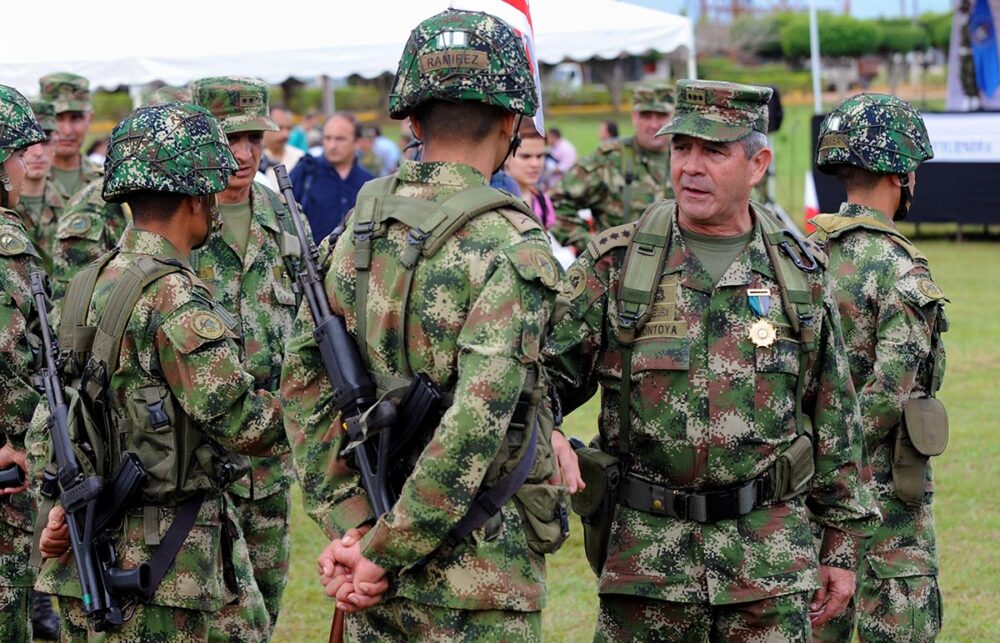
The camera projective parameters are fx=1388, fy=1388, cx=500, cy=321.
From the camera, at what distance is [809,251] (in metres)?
4.37

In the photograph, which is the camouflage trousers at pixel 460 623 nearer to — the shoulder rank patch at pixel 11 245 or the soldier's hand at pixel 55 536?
the soldier's hand at pixel 55 536

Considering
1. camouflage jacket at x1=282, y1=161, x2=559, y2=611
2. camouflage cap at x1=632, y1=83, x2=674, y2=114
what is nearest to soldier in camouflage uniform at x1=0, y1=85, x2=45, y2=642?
camouflage jacket at x1=282, y1=161, x2=559, y2=611

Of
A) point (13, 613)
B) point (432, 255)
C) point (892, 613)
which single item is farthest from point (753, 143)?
point (13, 613)

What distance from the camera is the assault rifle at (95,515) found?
4156 millimetres

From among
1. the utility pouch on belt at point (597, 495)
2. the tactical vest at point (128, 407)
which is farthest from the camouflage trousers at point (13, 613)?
the utility pouch on belt at point (597, 495)

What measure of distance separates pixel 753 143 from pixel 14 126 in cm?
282

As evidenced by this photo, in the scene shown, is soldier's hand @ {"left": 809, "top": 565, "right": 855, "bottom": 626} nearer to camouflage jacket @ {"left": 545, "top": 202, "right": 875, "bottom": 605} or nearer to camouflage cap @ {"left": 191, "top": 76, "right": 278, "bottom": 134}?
camouflage jacket @ {"left": 545, "top": 202, "right": 875, "bottom": 605}

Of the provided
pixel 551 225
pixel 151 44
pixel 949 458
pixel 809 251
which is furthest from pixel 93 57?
pixel 809 251

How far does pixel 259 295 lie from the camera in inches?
232

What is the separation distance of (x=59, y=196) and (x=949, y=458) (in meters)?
6.41

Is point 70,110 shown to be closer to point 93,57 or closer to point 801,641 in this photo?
point 93,57

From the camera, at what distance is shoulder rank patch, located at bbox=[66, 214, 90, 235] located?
22.3 ft

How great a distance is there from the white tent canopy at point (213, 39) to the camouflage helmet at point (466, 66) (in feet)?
36.0

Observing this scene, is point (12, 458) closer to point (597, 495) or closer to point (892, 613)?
point (597, 495)
